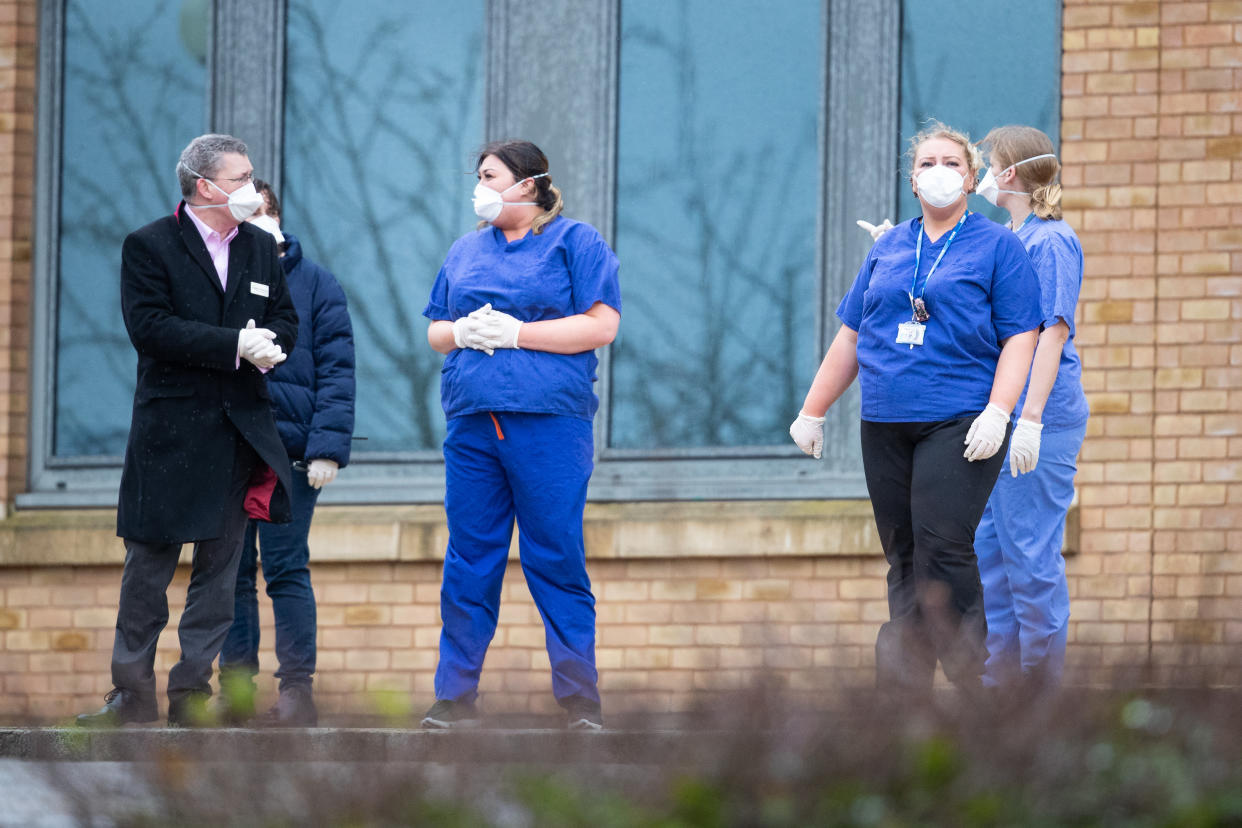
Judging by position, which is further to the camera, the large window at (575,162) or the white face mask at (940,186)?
the large window at (575,162)

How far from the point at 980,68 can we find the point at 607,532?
2464 mm

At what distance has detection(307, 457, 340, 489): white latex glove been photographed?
6.13 meters

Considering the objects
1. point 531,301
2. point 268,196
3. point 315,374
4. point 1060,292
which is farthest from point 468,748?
point 268,196

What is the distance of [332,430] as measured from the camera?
6.18m

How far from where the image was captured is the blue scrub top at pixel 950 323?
4902 mm

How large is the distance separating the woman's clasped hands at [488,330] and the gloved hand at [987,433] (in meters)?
1.40

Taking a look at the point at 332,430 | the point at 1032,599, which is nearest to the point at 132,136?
the point at 332,430

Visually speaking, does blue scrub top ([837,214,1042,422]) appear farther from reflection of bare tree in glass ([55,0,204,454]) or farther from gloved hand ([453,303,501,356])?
reflection of bare tree in glass ([55,0,204,454])

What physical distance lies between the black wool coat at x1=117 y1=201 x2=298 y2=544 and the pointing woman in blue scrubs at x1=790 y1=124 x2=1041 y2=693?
1891 millimetres

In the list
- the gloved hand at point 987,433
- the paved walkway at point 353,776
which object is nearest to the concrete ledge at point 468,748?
the paved walkway at point 353,776

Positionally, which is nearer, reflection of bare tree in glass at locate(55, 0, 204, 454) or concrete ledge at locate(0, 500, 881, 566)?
concrete ledge at locate(0, 500, 881, 566)

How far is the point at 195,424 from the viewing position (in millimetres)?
5297

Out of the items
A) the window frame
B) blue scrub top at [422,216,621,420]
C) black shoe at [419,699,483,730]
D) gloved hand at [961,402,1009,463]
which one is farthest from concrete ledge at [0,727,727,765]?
the window frame

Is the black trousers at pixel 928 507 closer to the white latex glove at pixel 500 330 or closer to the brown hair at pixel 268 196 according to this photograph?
the white latex glove at pixel 500 330
